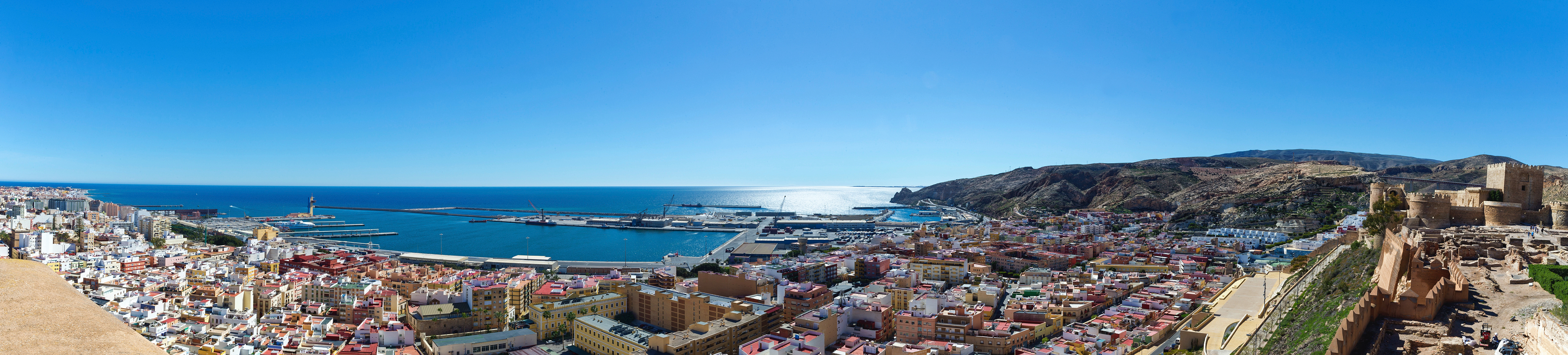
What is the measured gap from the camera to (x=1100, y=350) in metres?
9.07

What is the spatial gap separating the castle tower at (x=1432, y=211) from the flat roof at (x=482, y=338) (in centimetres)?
1223

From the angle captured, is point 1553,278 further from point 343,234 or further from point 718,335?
point 343,234

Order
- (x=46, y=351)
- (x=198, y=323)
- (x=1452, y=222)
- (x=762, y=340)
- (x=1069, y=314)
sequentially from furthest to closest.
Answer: (x=1069, y=314) < (x=198, y=323) < (x=762, y=340) < (x=1452, y=222) < (x=46, y=351)

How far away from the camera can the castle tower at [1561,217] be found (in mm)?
7703

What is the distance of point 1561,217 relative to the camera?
7.77 m

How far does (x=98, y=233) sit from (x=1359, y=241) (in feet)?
107

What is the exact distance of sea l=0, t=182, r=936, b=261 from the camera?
28.7m

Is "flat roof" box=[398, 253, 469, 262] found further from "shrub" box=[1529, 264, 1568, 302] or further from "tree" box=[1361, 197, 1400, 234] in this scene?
"shrub" box=[1529, 264, 1568, 302]

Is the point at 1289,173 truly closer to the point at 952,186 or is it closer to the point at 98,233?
the point at 952,186

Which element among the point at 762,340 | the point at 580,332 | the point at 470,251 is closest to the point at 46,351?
the point at 762,340

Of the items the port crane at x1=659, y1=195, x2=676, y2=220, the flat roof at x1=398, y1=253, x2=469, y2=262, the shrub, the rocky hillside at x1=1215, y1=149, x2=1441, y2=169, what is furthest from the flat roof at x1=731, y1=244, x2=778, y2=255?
the rocky hillside at x1=1215, y1=149, x2=1441, y2=169

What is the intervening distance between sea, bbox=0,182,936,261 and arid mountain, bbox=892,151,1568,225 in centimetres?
835

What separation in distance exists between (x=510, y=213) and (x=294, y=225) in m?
15.7

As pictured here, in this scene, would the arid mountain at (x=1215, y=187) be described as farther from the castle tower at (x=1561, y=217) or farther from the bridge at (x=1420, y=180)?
the castle tower at (x=1561, y=217)
